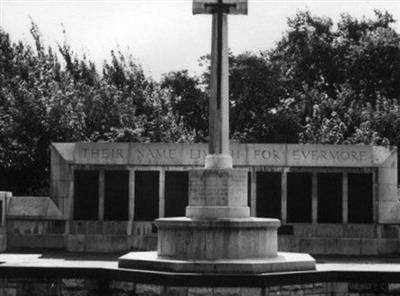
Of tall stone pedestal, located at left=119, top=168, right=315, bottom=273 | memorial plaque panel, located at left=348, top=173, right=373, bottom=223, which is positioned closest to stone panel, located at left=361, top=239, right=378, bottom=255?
memorial plaque panel, located at left=348, top=173, right=373, bottom=223

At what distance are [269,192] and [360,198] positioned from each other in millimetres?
2577

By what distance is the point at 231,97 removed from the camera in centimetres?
4503

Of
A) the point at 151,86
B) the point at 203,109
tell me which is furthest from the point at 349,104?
the point at 151,86

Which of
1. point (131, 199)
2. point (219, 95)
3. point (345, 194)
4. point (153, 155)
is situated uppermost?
point (219, 95)

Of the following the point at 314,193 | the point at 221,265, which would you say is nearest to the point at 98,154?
the point at 314,193

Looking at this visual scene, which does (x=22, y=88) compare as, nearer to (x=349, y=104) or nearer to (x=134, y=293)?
(x=134, y=293)

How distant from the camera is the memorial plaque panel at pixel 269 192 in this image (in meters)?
23.6

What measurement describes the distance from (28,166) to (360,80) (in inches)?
1000

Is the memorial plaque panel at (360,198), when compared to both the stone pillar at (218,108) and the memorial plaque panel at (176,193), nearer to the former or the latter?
the memorial plaque panel at (176,193)

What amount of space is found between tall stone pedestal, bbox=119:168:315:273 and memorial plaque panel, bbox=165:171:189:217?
6.42 meters

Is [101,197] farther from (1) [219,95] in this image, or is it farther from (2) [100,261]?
(1) [219,95]

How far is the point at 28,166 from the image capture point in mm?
28797

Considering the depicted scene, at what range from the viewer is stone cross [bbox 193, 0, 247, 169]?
17.3 meters

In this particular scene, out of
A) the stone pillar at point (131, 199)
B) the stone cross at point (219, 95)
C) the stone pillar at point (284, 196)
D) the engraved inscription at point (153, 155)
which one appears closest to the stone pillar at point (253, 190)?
the stone pillar at point (284, 196)
